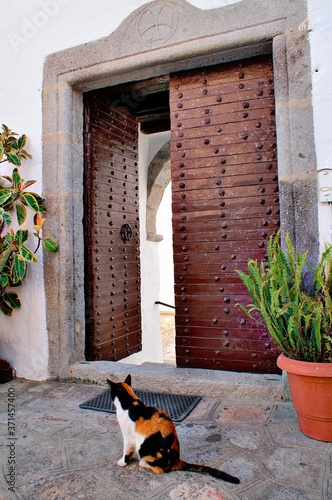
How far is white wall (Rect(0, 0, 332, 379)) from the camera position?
3320 mm

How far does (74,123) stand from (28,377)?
7.61 feet

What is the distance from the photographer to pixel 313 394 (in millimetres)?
1961

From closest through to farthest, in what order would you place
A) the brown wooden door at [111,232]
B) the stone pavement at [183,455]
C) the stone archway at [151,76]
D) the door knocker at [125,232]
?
the stone pavement at [183,455]
the stone archway at [151,76]
the brown wooden door at [111,232]
the door knocker at [125,232]

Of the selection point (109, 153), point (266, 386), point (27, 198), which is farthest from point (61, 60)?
point (266, 386)

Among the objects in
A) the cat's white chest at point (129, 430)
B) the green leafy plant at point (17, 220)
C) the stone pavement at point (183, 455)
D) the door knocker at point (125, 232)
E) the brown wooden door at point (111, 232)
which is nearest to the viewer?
the stone pavement at point (183, 455)

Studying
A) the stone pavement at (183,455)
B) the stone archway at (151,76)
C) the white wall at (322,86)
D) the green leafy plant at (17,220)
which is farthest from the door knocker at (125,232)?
the white wall at (322,86)

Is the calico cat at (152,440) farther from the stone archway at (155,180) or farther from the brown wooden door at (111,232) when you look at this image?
the stone archway at (155,180)

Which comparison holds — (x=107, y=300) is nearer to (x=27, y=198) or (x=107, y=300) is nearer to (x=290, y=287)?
(x=27, y=198)

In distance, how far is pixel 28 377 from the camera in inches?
135

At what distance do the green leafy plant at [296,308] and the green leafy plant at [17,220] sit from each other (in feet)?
6.12

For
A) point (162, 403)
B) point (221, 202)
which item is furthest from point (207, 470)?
point (221, 202)

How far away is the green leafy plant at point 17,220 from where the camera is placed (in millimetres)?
3125

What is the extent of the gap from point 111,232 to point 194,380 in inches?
69.0

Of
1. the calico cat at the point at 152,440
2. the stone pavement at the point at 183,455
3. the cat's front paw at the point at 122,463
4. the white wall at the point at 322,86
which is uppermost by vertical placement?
the white wall at the point at 322,86
